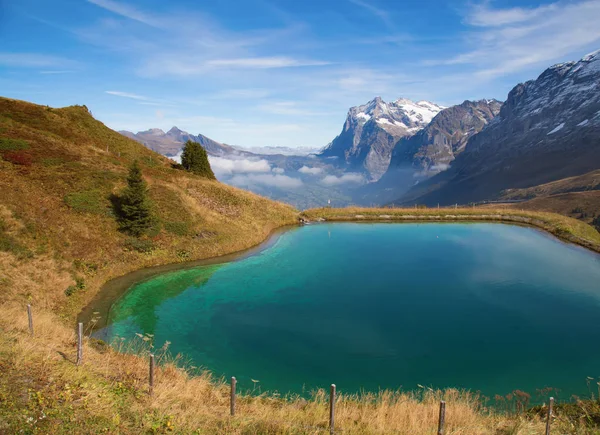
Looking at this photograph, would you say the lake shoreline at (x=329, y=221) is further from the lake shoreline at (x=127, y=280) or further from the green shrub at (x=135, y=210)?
the green shrub at (x=135, y=210)

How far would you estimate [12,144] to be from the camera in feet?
140

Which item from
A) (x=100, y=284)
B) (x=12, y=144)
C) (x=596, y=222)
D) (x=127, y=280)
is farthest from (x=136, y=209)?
(x=596, y=222)

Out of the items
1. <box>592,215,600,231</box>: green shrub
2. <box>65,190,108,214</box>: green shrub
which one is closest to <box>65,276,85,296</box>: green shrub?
<box>65,190,108,214</box>: green shrub

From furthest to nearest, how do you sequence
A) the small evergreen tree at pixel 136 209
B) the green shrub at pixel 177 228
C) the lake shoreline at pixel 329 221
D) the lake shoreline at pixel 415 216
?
1. the lake shoreline at pixel 415 216
2. the green shrub at pixel 177 228
3. the small evergreen tree at pixel 136 209
4. the lake shoreline at pixel 329 221

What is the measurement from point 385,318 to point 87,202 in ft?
103

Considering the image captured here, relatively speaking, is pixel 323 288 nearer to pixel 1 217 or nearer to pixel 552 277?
pixel 552 277

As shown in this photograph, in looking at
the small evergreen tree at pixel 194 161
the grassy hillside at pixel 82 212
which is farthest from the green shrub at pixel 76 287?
the small evergreen tree at pixel 194 161

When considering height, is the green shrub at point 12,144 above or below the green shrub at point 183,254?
above

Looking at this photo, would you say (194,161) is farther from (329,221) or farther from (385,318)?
(385,318)

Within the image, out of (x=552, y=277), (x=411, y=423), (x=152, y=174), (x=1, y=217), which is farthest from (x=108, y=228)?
(x=552, y=277)

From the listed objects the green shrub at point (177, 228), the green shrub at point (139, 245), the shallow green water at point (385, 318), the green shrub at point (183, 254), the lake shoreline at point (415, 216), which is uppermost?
the lake shoreline at point (415, 216)

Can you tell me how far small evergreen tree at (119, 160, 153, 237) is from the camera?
35.7 m

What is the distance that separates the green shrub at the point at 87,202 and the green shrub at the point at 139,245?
5093mm

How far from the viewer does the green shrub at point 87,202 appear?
117 feet
